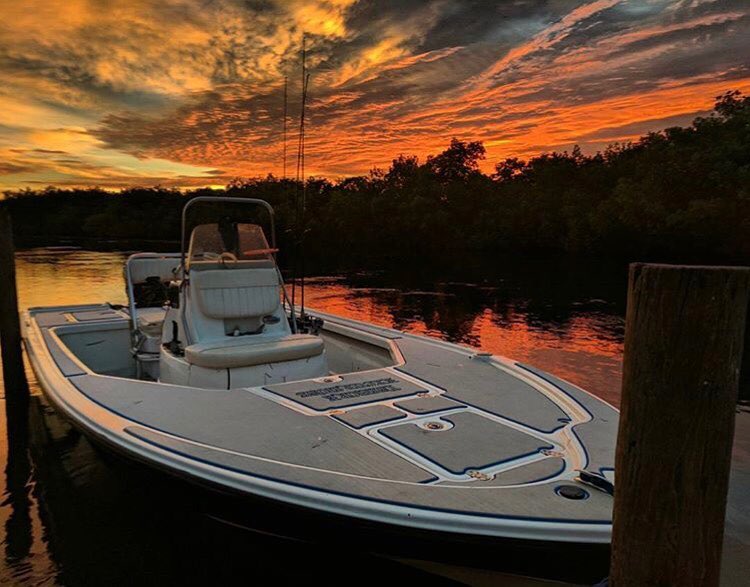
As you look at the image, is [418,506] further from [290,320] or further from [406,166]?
[406,166]

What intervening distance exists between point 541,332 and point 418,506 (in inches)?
445

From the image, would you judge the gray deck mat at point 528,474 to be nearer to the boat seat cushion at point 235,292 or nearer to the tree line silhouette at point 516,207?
the boat seat cushion at point 235,292

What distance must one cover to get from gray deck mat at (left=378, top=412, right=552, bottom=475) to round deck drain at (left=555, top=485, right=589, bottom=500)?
403 mm

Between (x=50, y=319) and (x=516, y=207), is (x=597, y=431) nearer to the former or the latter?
(x=50, y=319)

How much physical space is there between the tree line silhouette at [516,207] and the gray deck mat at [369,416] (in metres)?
14.1

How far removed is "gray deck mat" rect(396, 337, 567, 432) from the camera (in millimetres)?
3727

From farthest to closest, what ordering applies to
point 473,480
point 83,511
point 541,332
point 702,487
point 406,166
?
point 406,166
point 541,332
point 83,511
point 473,480
point 702,487

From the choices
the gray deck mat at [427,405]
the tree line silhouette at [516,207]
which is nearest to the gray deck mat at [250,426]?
the gray deck mat at [427,405]

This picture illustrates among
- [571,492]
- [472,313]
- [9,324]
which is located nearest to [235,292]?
[571,492]

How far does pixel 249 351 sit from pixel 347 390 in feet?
3.33

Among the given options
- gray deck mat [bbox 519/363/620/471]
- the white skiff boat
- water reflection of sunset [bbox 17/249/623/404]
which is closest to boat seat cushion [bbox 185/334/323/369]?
the white skiff boat

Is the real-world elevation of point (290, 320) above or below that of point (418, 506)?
above

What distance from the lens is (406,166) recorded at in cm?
5525

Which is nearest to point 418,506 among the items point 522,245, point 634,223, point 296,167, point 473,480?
point 473,480
